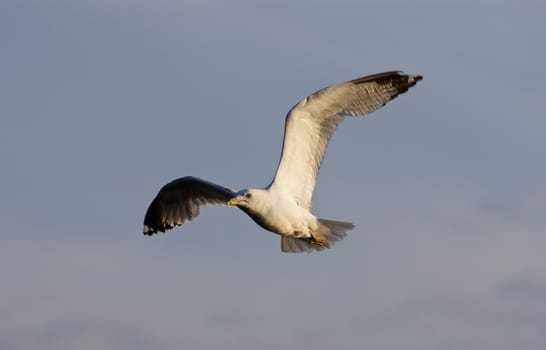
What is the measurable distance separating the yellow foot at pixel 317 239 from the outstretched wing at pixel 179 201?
1.43 metres

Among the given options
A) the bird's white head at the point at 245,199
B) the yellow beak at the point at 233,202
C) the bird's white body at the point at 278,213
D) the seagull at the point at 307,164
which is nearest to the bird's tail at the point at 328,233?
the seagull at the point at 307,164

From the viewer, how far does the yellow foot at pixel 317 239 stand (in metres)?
16.2

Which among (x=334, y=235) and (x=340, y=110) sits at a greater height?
(x=340, y=110)

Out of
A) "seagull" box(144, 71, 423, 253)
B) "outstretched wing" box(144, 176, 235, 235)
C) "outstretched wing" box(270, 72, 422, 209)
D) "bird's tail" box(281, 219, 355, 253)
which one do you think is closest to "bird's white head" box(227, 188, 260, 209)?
"seagull" box(144, 71, 423, 253)

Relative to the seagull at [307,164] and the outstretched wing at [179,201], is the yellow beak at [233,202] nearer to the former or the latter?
the seagull at [307,164]

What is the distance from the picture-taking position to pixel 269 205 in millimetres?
15578

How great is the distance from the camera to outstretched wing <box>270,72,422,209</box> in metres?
15.6

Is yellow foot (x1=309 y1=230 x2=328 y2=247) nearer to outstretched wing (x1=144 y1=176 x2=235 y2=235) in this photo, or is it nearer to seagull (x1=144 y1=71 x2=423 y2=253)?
seagull (x1=144 y1=71 x2=423 y2=253)

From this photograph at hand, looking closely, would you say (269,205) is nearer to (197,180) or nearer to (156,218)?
(197,180)

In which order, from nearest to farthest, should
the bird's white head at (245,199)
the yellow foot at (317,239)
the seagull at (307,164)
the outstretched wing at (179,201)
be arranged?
the bird's white head at (245,199), the seagull at (307,164), the yellow foot at (317,239), the outstretched wing at (179,201)

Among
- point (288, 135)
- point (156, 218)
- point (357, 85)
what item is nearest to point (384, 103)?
point (357, 85)

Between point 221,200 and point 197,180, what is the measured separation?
0.67 m

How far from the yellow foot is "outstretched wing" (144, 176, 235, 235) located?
1431 millimetres

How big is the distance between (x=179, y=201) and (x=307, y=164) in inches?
107
